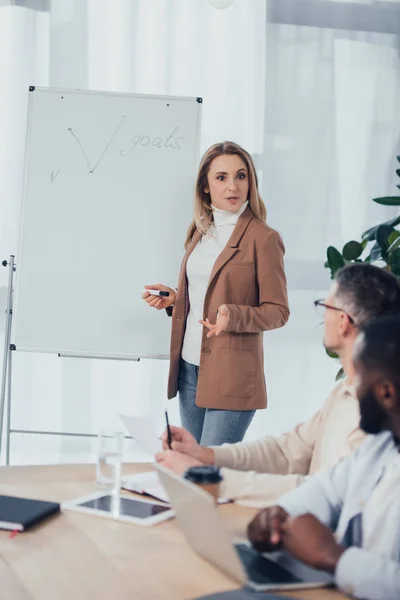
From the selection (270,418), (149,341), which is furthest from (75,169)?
(270,418)

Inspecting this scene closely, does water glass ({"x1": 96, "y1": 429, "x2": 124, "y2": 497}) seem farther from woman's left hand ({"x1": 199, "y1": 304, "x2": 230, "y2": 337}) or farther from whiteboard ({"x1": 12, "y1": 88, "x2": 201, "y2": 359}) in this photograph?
whiteboard ({"x1": 12, "y1": 88, "x2": 201, "y2": 359})

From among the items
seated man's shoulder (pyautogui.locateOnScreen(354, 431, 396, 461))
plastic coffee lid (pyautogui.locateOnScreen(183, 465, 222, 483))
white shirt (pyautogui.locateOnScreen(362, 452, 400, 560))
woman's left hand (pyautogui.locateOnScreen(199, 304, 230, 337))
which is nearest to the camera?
white shirt (pyautogui.locateOnScreen(362, 452, 400, 560))

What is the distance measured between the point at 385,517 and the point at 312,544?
15 cm

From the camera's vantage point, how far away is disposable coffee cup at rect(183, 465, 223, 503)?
56.9 inches

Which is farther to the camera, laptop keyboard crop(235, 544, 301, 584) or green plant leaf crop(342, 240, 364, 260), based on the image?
green plant leaf crop(342, 240, 364, 260)

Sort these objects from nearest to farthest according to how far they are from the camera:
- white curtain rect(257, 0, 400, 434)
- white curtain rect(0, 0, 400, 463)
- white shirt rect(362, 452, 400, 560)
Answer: white shirt rect(362, 452, 400, 560) < white curtain rect(0, 0, 400, 463) < white curtain rect(257, 0, 400, 434)

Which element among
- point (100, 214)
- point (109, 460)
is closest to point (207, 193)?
point (100, 214)

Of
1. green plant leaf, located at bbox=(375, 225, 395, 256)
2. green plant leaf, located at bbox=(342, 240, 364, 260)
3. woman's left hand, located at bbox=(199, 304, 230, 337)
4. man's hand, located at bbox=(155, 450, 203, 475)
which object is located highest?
green plant leaf, located at bbox=(375, 225, 395, 256)

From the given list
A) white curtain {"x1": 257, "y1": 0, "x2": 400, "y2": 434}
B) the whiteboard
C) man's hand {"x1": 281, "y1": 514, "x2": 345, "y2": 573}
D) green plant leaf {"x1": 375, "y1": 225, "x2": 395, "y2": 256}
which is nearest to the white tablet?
man's hand {"x1": 281, "y1": 514, "x2": 345, "y2": 573}

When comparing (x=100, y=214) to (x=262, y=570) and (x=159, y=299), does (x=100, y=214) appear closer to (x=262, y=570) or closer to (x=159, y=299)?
(x=159, y=299)

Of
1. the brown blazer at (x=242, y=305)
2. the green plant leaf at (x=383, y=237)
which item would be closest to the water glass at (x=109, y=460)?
the brown blazer at (x=242, y=305)

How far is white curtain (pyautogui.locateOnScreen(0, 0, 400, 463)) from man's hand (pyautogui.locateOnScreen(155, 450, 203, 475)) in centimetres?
226

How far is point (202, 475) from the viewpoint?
57.1 inches

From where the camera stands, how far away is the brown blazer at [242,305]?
268cm
